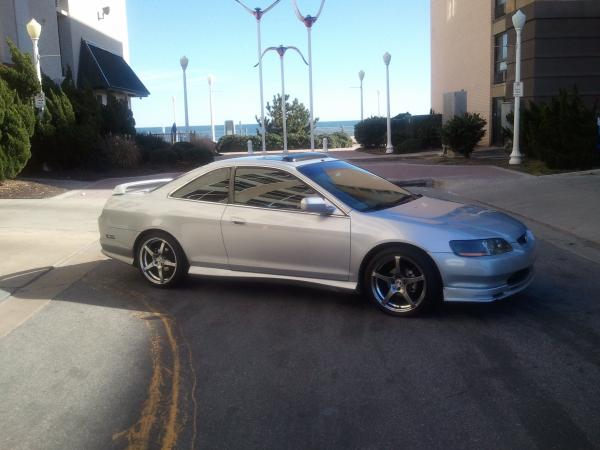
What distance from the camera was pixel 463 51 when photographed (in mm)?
33438

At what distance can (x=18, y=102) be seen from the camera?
56.4 ft

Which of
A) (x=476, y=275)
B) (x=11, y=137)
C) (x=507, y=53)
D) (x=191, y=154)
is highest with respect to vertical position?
(x=507, y=53)

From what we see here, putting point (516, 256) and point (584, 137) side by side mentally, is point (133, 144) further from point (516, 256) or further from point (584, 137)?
point (516, 256)

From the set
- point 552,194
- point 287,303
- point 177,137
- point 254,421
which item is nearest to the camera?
point 254,421

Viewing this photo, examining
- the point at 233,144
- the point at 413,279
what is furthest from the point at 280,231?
the point at 233,144

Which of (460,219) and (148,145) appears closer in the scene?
(460,219)

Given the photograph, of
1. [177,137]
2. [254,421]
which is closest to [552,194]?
[254,421]

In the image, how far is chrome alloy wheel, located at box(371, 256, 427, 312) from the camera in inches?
229

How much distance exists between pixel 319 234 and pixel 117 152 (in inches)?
670

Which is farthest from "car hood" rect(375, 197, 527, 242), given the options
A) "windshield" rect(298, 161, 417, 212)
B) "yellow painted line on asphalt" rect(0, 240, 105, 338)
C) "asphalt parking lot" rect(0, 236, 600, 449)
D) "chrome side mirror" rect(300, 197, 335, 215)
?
"yellow painted line on asphalt" rect(0, 240, 105, 338)

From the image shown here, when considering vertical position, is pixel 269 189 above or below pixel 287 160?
below

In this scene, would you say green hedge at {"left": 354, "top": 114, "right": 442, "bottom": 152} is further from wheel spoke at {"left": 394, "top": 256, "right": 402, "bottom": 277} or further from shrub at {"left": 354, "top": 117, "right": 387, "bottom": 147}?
wheel spoke at {"left": 394, "top": 256, "right": 402, "bottom": 277}

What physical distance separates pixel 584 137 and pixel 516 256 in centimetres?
1339

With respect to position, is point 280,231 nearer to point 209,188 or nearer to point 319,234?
point 319,234
